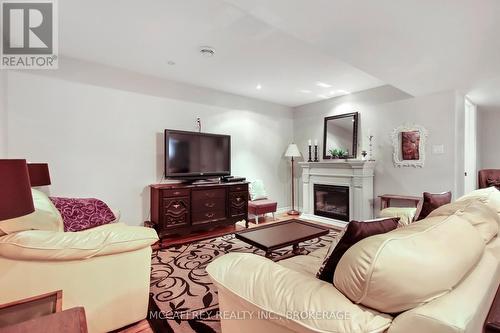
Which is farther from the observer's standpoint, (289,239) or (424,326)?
(289,239)

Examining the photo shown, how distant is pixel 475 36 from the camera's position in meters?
2.09

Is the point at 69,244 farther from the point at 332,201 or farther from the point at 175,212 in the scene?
the point at 332,201

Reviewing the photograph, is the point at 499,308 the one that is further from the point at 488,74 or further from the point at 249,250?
the point at 488,74

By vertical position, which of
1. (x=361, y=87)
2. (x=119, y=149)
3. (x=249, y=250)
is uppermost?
Result: (x=361, y=87)

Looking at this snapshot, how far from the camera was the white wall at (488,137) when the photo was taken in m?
5.42

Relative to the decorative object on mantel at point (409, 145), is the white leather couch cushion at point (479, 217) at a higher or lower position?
lower

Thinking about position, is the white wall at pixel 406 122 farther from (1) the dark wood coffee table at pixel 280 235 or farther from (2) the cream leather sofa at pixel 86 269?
(2) the cream leather sofa at pixel 86 269

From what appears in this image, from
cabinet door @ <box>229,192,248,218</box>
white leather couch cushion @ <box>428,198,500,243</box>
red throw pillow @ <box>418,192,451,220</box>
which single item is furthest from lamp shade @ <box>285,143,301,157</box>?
white leather couch cushion @ <box>428,198,500,243</box>

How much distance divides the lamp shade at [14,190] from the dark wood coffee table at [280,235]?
5.42ft

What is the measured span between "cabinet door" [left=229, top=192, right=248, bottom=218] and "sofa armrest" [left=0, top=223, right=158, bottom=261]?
8.47 ft

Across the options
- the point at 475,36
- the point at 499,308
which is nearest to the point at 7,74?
the point at 499,308

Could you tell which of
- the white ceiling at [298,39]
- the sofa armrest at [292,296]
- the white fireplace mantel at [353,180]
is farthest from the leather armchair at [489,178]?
the sofa armrest at [292,296]

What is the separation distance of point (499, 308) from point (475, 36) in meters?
2.25

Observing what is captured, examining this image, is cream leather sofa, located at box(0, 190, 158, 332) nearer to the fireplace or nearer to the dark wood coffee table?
the dark wood coffee table
